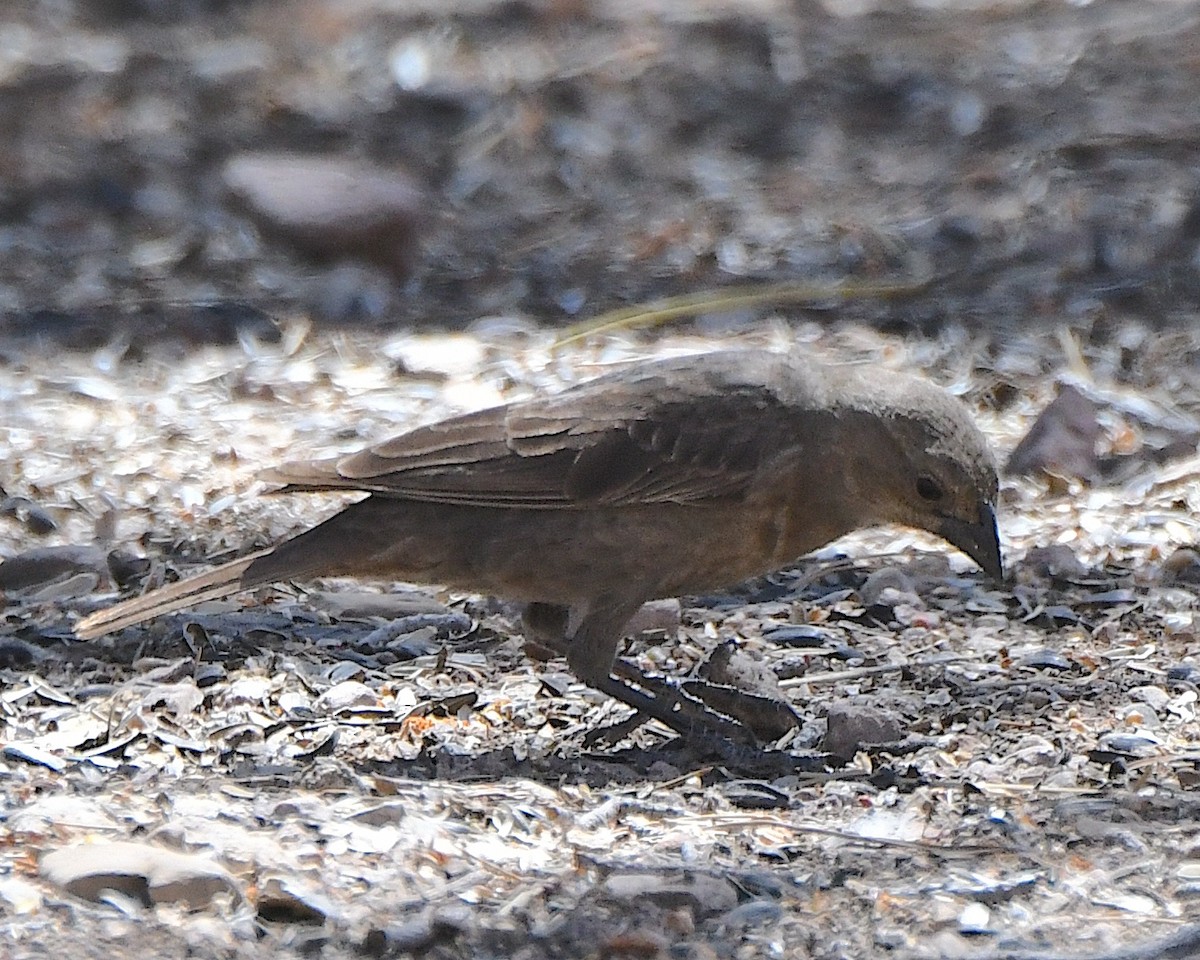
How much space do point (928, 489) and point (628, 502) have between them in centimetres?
68

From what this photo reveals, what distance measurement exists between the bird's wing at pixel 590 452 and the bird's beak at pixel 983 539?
1.45 feet

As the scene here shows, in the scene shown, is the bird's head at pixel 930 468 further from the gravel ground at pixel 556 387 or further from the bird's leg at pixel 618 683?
the bird's leg at pixel 618 683

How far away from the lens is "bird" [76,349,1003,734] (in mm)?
4695

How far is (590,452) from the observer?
15.6 ft

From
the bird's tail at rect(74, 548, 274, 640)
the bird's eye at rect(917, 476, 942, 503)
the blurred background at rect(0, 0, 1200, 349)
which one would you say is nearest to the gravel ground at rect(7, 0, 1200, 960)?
the blurred background at rect(0, 0, 1200, 349)

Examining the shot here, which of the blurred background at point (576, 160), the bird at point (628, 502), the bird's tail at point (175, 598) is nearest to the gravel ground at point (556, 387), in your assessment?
the blurred background at point (576, 160)

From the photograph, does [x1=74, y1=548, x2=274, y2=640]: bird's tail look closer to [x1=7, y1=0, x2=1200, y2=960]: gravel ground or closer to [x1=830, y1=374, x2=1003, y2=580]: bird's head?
[x1=7, y1=0, x2=1200, y2=960]: gravel ground

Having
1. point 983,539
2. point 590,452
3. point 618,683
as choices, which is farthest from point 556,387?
point 983,539

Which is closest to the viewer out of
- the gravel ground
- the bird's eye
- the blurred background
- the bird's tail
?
the gravel ground

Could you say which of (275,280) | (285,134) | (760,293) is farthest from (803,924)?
(285,134)

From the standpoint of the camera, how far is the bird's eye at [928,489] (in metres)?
4.71

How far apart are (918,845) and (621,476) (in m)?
1.17

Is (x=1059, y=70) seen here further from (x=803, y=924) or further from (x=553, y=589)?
(x=803, y=924)

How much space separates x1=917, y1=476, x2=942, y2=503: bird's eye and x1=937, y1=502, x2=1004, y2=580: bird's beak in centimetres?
6
